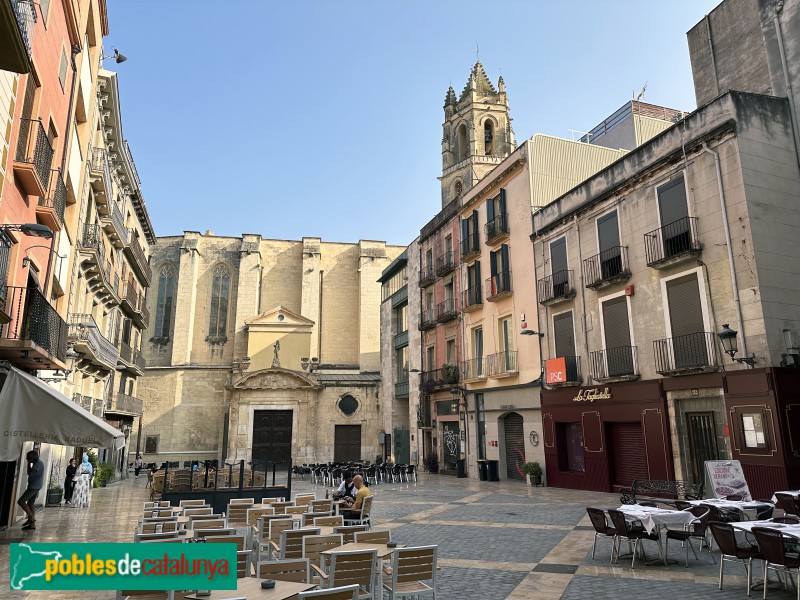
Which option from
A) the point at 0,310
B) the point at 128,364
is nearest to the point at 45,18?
the point at 0,310

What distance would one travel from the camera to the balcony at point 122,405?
93.0 ft

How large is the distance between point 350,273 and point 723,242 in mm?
38840

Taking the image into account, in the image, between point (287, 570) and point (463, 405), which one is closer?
point (287, 570)

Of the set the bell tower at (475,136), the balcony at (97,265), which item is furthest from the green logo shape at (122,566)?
the bell tower at (475,136)

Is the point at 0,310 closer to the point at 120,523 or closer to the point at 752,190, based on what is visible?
the point at 120,523

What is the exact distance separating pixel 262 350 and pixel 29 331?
3466cm

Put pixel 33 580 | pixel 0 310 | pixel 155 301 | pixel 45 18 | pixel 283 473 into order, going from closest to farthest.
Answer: pixel 33 580, pixel 0 310, pixel 45 18, pixel 283 473, pixel 155 301

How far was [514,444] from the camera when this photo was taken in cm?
2409

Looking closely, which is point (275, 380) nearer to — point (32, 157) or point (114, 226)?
point (114, 226)

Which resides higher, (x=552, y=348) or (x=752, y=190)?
(x=752, y=190)

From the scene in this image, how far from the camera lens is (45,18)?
10.9 m

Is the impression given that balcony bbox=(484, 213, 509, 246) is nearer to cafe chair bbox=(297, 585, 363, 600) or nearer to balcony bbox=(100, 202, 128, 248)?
balcony bbox=(100, 202, 128, 248)

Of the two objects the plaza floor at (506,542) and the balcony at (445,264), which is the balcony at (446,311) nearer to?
the balcony at (445,264)

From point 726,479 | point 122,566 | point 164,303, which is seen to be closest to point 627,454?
point 726,479
